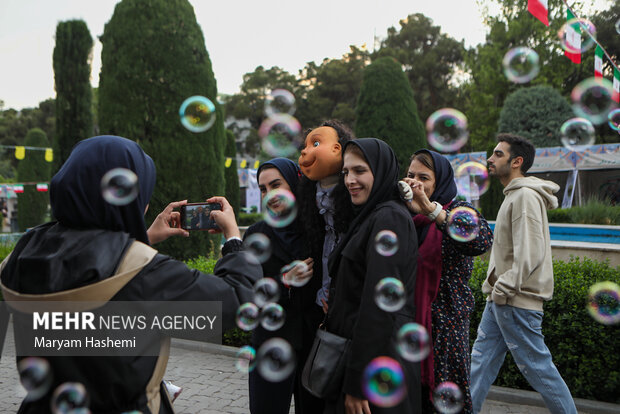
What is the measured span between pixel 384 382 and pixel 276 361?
85 cm

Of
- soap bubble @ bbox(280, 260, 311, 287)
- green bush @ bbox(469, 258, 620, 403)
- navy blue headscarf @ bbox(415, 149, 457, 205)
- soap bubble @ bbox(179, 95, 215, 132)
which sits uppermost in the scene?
soap bubble @ bbox(179, 95, 215, 132)

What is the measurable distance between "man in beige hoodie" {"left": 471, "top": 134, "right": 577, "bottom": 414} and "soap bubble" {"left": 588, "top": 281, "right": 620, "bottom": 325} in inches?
39.7

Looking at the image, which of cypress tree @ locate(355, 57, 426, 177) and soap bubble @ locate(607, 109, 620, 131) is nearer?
soap bubble @ locate(607, 109, 620, 131)

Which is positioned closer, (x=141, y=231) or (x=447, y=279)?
(x=141, y=231)

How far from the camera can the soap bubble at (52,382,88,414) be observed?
143 cm

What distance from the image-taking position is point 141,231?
1.58 metres

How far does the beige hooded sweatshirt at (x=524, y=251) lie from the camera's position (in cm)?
300

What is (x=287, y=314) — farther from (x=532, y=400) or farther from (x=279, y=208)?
(x=532, y=400)

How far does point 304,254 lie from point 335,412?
90 centimetres

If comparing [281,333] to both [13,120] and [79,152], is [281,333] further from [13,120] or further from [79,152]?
[13,120]

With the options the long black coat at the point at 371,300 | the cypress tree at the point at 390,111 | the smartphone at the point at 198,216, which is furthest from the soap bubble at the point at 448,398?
the cypress tree at the point at 390,111

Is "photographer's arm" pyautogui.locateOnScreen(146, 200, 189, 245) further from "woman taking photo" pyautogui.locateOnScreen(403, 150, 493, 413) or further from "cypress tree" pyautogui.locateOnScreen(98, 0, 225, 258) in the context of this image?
"cypress tree" pyautogui.locateOnScreen(98, 0, 225, 258)

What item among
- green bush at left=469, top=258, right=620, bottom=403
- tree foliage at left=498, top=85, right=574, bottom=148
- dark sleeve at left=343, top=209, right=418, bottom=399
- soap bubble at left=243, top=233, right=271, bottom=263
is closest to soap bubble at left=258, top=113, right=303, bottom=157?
soap bubble at left=243, top=233, right=271, bottom=263

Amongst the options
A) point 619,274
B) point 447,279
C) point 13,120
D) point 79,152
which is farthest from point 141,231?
point 13,120
